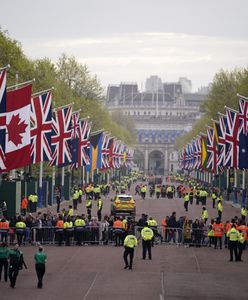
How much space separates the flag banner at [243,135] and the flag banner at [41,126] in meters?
10.2

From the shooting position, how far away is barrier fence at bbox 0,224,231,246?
42.8m

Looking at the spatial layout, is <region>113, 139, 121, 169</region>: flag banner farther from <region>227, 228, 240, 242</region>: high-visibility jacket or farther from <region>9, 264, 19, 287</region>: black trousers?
<region>9, 264, 19, 287</region>: black trousers

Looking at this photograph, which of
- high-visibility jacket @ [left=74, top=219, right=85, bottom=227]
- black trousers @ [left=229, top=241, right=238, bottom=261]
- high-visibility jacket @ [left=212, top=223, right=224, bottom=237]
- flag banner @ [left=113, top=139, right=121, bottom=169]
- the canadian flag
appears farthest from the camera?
flag banner @ [left=113, top=139, right=121, bottom=169]

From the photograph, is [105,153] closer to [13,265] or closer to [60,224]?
[60,224]

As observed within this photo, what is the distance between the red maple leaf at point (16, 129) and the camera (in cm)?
4400

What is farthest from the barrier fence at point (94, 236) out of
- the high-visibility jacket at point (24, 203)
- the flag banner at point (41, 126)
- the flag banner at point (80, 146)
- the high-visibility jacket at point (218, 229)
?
the flag banner at point (80, 146)

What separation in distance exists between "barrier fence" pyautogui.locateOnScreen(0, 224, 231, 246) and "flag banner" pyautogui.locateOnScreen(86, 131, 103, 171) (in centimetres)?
4480

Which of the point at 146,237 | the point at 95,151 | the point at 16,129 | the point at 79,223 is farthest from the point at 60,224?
the point at 95,151

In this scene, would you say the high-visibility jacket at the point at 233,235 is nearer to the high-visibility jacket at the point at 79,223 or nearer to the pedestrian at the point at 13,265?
the high-visibility jacket at the point at 79,223

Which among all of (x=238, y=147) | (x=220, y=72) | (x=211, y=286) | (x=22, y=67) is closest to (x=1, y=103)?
(x=211, y=286)

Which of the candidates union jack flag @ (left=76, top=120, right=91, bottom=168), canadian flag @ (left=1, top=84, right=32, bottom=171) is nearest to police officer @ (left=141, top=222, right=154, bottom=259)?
canadian flag @ (left=1, top=84, right=32, bottom=171)

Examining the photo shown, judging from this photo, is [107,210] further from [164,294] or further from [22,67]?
[164,294]

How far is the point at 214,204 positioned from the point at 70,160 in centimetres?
1216

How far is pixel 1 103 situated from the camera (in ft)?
137
